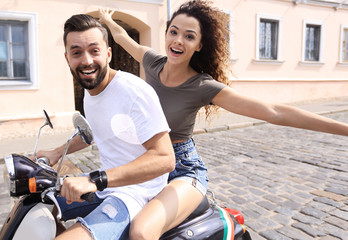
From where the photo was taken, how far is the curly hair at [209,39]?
2.41 m

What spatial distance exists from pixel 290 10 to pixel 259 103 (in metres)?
13.8

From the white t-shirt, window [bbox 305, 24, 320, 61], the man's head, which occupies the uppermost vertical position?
window [bbox 305, 24, 320, 61]

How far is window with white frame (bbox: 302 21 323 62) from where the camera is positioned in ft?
50.6

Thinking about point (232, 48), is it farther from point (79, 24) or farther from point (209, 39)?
point (79, 24)

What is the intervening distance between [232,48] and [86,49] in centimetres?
1217

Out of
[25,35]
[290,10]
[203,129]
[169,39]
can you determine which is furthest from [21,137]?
[290,10]

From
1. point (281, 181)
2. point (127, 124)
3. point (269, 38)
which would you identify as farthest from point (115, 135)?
point (269, 38)

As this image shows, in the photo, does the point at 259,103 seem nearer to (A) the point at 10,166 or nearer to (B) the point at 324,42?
(A) the point at 10,166

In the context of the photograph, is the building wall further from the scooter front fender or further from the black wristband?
the black wristband

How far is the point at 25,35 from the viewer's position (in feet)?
Answer: 29.8

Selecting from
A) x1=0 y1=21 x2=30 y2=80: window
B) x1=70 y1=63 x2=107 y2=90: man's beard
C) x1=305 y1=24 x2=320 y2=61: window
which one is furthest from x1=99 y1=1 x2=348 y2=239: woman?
x1=305 y1=24 x2=320 y2=61: window

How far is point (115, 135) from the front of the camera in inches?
66.3

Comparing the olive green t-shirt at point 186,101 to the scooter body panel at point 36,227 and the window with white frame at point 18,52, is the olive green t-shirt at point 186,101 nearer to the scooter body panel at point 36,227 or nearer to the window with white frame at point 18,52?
the scooter body panel at point 36,227

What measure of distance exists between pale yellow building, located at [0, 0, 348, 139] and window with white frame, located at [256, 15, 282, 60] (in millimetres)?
41
